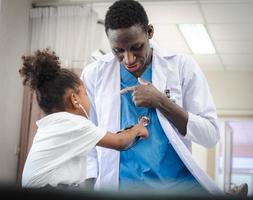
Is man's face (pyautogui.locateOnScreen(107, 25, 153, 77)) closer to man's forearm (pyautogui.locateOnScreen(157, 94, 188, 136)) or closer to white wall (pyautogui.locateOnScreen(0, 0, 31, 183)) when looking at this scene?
man's forearm (pyautogui.locateOnScreen(157, 94, 188, 136))

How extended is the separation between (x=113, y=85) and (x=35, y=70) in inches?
11.1

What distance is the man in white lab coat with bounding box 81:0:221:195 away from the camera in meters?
1.17

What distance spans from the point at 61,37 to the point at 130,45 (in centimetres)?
225

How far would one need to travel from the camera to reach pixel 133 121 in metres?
1.29

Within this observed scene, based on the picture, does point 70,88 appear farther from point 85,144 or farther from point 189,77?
point 189,77

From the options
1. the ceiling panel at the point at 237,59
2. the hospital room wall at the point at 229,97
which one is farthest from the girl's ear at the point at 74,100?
the hospital room wall at the point at 229,97

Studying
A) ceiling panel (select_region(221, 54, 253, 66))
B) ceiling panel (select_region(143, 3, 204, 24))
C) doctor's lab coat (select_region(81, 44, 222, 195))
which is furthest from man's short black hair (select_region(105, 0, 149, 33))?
ceiling panel (select_region(221, 54, 253, 66))

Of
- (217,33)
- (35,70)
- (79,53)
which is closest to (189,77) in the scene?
(35,70)

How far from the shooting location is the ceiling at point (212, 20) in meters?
3.69

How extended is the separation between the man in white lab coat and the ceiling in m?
2.19

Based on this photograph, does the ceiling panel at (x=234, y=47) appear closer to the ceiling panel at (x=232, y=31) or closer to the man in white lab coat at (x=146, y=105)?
the ceiling panel at (x=232, y=31)

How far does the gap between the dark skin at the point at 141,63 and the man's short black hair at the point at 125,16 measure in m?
0.02

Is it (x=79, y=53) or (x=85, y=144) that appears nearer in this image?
(x=85, y=144)

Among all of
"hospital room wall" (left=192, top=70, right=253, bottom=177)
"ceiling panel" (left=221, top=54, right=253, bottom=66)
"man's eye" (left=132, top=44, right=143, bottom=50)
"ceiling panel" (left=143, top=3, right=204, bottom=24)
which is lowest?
"man's eye" (left=132, top=44, right=143, bottom=50)
